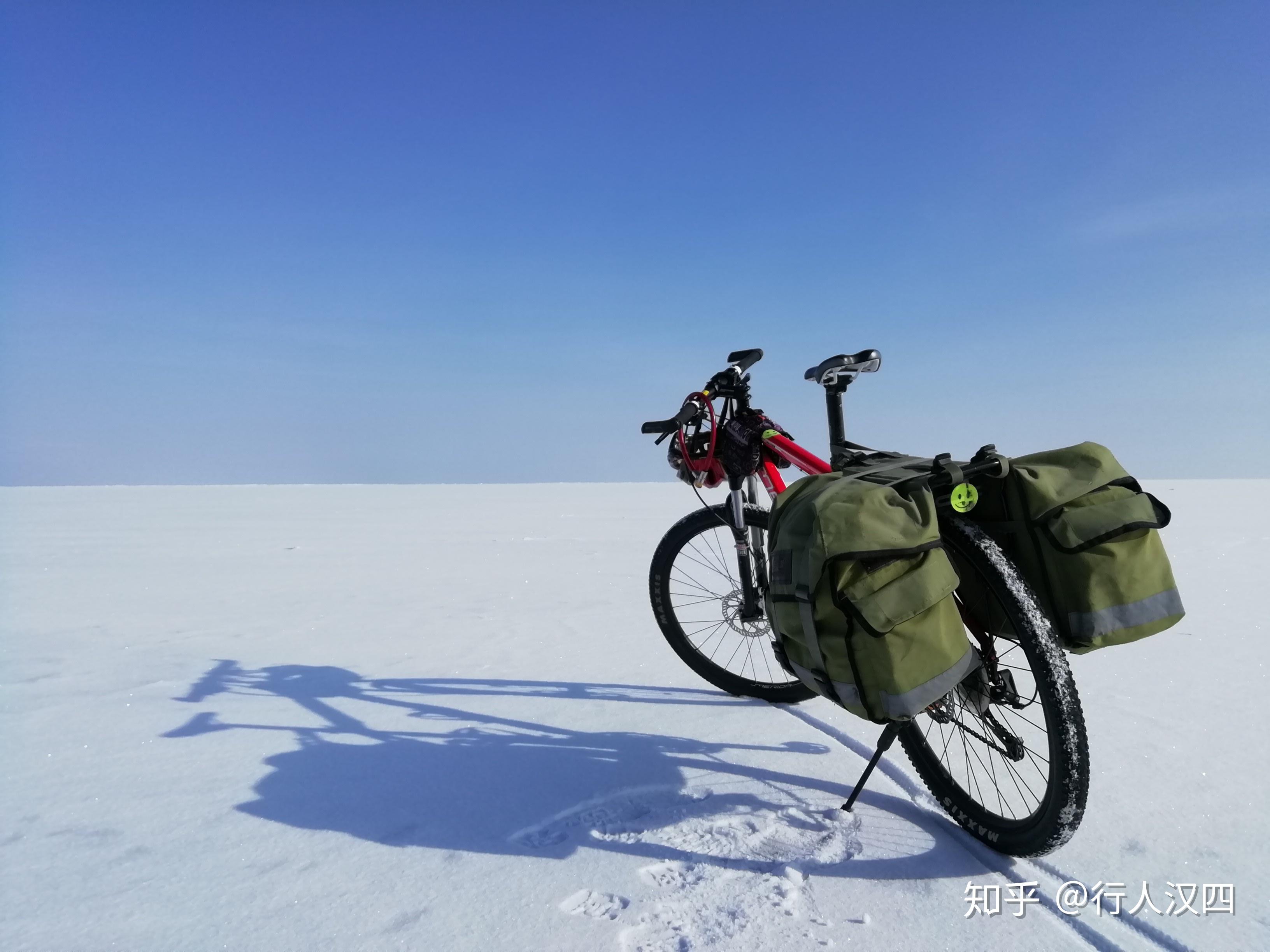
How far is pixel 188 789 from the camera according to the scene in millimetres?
2818

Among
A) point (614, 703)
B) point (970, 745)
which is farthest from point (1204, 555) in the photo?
point (614, 703)

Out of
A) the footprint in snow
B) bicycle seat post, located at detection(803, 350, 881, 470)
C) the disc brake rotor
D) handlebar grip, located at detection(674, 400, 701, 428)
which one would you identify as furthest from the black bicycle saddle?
the footprint in snow

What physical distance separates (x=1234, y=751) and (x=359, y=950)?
3.31m

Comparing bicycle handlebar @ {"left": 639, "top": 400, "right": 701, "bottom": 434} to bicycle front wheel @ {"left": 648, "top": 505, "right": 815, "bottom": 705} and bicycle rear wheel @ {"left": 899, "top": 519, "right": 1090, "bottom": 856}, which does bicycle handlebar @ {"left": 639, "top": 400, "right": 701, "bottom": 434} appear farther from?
bicycle rear wheel @ {"left": 899, "top": 519, "right": 1090, "bottom": 856}

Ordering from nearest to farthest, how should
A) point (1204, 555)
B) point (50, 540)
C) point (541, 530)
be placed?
point (1204, 555)
point (50, 540)
point (541, 530)

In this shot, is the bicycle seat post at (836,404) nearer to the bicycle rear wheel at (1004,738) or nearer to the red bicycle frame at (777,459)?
the red bicycle frame at (777,459)

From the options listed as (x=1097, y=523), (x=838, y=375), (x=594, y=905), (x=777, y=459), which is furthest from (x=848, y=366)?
(x=594, y=905)

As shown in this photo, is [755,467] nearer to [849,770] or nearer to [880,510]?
[849,770]

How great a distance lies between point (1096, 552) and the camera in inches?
83.4

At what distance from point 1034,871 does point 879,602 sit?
3.31ft

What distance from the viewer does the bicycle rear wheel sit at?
1.99 meters

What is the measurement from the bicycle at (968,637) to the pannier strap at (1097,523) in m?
0.16

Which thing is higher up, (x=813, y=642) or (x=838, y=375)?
(x=838, y=375)

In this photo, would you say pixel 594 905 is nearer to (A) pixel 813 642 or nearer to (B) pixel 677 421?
(A) pixel 813 642
